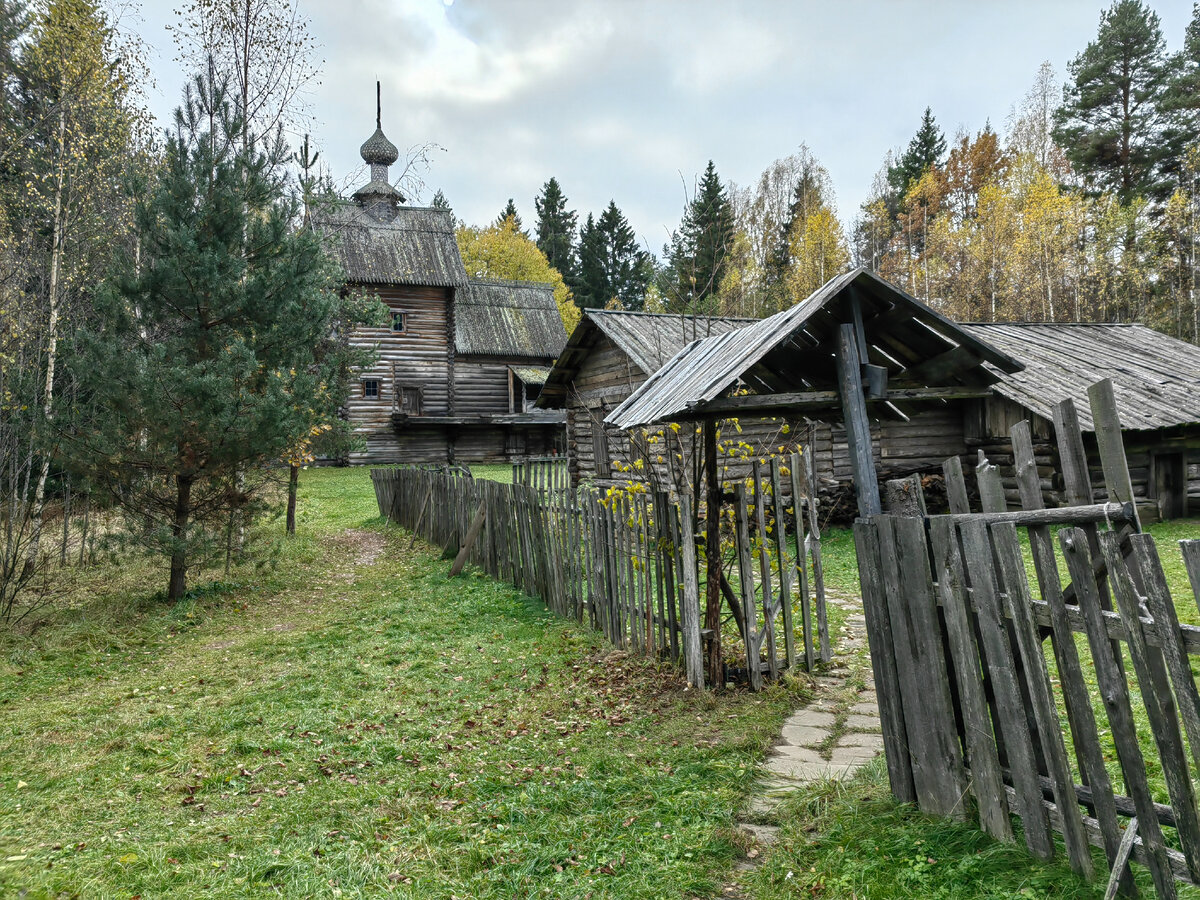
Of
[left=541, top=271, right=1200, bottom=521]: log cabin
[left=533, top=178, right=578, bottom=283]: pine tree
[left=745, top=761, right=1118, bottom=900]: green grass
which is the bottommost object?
[left=745, top=761, right=1118, bottom=900]: green grass

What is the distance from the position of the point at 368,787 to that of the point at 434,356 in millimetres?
30692

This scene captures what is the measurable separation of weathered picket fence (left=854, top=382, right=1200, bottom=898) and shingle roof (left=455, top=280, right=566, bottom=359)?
32410mm

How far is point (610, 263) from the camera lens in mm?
59406

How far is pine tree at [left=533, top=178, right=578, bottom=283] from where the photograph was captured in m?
60.5

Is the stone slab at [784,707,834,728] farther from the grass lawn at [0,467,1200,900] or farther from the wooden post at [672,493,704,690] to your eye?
the wooden post at [672,493,704,690]

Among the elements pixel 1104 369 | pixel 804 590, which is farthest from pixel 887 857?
pixel 1104 369

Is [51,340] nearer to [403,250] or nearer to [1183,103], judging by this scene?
[403,250]

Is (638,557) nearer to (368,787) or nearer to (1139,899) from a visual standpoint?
(368,787)

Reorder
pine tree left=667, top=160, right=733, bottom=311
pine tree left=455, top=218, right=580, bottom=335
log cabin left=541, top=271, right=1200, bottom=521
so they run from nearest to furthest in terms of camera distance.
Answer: pine tree left=667, top=160, right=733, bottom=311 → log cabin left=541, top=271, right=1200, bottom=521 → pine tree left=455, top=218, right=580, bottom=335

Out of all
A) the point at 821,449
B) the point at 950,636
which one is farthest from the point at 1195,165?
the point at 950,636

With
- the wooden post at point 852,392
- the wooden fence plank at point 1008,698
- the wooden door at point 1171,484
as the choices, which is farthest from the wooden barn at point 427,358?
the wooden fence plank at point 1008,698

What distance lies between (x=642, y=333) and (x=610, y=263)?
45798 millimetres

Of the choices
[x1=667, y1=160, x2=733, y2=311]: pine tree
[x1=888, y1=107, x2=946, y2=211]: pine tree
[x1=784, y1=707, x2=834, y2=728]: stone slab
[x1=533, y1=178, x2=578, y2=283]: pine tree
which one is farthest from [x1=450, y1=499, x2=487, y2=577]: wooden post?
[x1=533, y1=178, x2=578, y2=283]: pine tree

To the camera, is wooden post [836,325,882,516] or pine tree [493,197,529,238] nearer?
wooden post [836,325,882,516]
